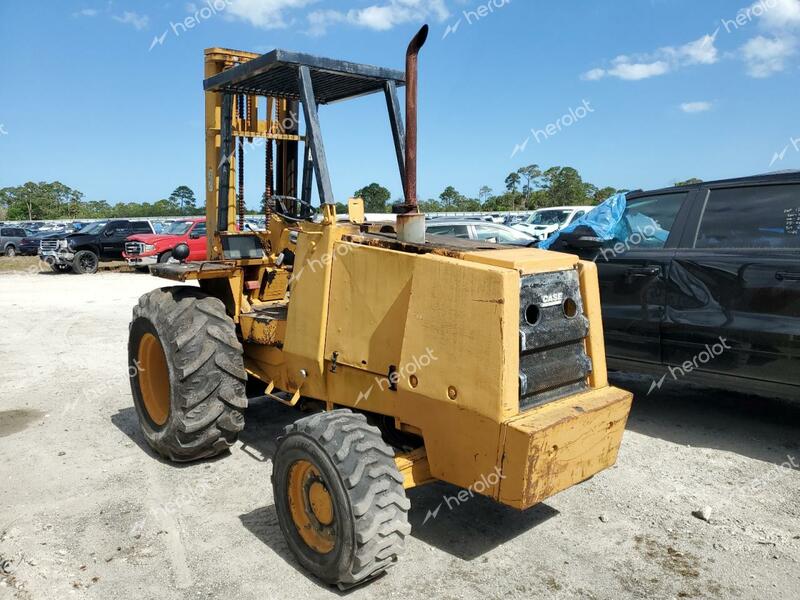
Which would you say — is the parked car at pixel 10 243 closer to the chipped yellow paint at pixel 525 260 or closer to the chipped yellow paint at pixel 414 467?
the chipped yellow paint at pixel 414 467

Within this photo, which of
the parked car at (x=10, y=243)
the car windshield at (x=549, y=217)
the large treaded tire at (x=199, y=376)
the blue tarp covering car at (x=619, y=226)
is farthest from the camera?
the parked car at (x=10, y=243)

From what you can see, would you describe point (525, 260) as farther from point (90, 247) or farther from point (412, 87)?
point (90, 247)

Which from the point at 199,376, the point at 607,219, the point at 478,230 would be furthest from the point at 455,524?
the point at 478,230

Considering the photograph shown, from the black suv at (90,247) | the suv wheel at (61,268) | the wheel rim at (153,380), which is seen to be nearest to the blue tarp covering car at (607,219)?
the wheel rim at (153,380)

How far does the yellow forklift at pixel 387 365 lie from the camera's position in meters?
2.86

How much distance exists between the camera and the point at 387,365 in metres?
3.33

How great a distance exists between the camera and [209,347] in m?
4.26

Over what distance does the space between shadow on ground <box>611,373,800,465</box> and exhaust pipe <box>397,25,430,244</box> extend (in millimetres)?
2937

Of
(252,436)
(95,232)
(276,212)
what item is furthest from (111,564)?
(95,232)

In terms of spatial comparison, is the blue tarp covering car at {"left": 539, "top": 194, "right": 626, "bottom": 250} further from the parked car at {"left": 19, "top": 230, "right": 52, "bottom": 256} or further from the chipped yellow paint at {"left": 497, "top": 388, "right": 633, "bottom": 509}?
the parked car at {"left": 19, "top": 230, "right": 52, "bottom": 256}

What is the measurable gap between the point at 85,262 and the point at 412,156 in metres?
19.6

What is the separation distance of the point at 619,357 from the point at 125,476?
3.86 meters

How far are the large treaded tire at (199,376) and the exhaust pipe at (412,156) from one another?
5.36 feet

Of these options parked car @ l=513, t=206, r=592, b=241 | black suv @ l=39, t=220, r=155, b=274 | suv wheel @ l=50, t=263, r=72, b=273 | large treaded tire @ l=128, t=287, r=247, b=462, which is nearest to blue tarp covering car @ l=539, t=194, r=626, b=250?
large treaded tire @ l=128, t=287, r=247, b=462
